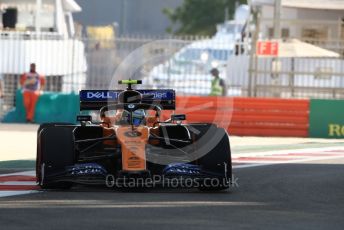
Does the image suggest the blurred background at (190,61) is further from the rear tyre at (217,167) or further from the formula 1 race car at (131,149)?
the rear tyre at (217,167)

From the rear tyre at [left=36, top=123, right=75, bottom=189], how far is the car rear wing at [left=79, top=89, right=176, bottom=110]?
756 millimetres

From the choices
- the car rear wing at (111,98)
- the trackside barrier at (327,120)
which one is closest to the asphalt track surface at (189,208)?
the car rear wing at (111,98)

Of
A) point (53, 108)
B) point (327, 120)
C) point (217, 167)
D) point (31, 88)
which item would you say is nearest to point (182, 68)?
point (53, 108)

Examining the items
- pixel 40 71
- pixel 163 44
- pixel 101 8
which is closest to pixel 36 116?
pixel 40 71

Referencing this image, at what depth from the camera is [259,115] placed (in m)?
24.1

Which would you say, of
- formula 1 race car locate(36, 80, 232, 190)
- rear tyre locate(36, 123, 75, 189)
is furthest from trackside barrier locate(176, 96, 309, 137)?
rear tyre locate(36, 123, 75, 189)

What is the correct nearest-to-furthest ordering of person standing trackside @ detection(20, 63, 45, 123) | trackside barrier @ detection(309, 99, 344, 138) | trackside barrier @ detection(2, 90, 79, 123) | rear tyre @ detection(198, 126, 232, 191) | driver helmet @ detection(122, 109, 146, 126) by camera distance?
rear tyre @ detection(198, 126, 232, 191) → driver helmet @ detection(122, 109, 146, 126) → trackside barrier @ detection(309, 99, 344, 138) → trackside barrier @ detection(2, 90, 79, 123) → person standing trackside @ detection(20, 63, 45, 123)

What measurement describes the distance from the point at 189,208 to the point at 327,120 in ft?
42.6

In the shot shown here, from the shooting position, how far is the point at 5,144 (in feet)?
70.0

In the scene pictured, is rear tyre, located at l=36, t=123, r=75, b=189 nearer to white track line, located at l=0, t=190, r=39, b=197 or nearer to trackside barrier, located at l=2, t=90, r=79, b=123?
white track line, located at l=0, t=190, r=39, b=197

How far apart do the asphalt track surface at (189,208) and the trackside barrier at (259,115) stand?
9458 millimetres

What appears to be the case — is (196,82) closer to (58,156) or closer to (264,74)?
(264,74)

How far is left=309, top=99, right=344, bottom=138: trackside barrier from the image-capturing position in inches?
938

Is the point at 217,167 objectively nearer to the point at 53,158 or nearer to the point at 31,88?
the point at 53,158
